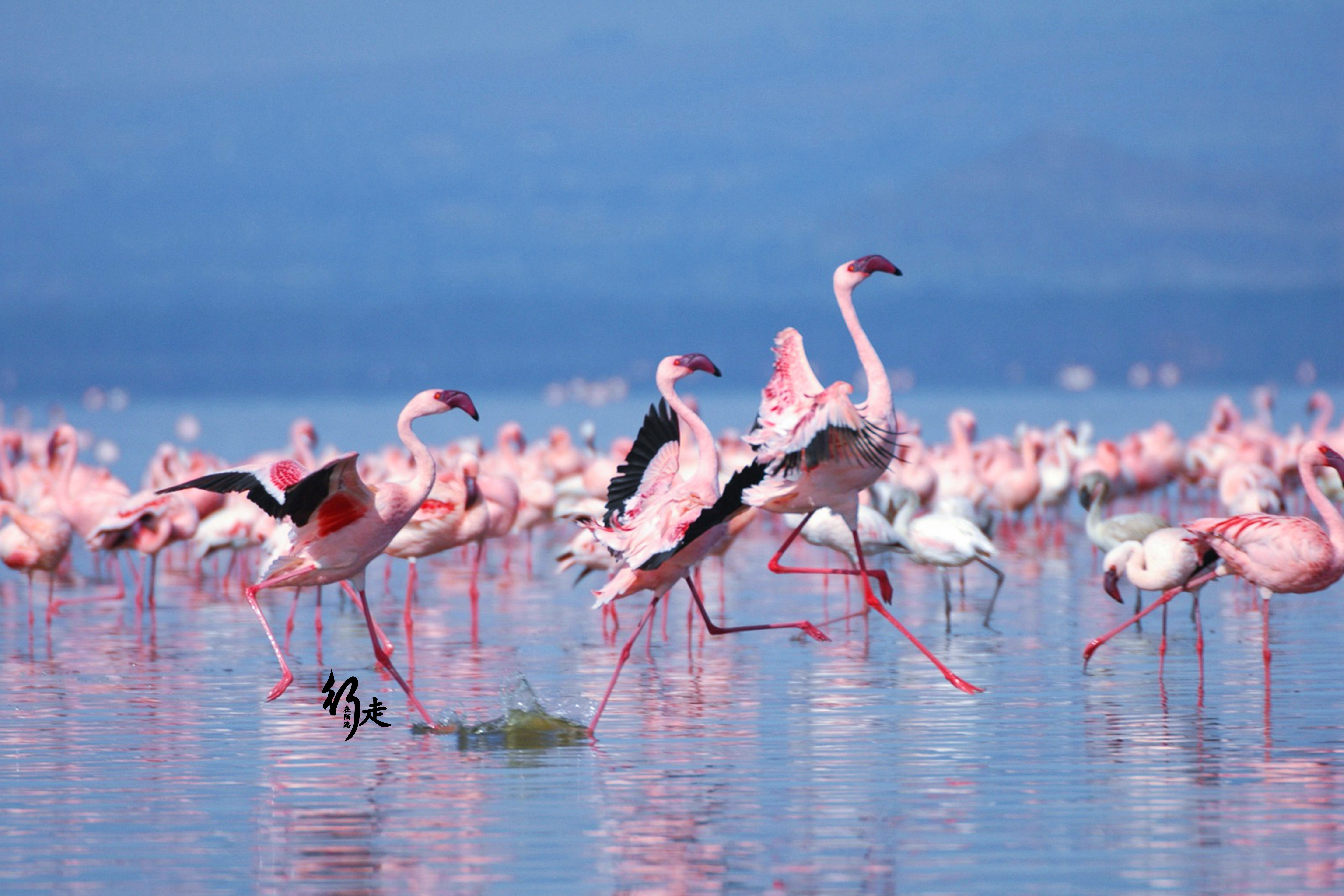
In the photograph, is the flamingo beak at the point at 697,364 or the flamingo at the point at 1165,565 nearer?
the flamingo beak at the point at 697,364

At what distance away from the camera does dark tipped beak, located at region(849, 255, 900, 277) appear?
8.93 m

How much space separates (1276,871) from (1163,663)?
415cm

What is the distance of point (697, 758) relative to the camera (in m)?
7.15

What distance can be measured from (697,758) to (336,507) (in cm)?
204

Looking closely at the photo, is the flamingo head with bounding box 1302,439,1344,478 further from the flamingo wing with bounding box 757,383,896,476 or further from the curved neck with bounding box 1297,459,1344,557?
the flamingo wing with bounding box 757,383,896,476

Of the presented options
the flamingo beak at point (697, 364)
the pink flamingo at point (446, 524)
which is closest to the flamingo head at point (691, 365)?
the flamingo beak at point (697, 364)

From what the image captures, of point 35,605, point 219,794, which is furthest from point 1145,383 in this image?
point 219,794

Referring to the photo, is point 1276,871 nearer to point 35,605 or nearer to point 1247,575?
point 1247,575

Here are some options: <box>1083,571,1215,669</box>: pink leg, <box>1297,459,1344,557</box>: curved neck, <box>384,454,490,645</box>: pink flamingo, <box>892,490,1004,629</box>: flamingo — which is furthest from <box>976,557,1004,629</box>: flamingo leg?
<box>384,454,490,645</box>: pink flamingo

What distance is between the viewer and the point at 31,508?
16250 mm

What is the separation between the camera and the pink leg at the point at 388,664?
7934mm

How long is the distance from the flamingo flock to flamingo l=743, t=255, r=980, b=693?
2 centimetres

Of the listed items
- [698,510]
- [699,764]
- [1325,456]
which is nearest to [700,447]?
[698,510]

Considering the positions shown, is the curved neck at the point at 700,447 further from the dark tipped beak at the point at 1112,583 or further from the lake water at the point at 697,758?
the dark tipped beak at the point at 1112,583
